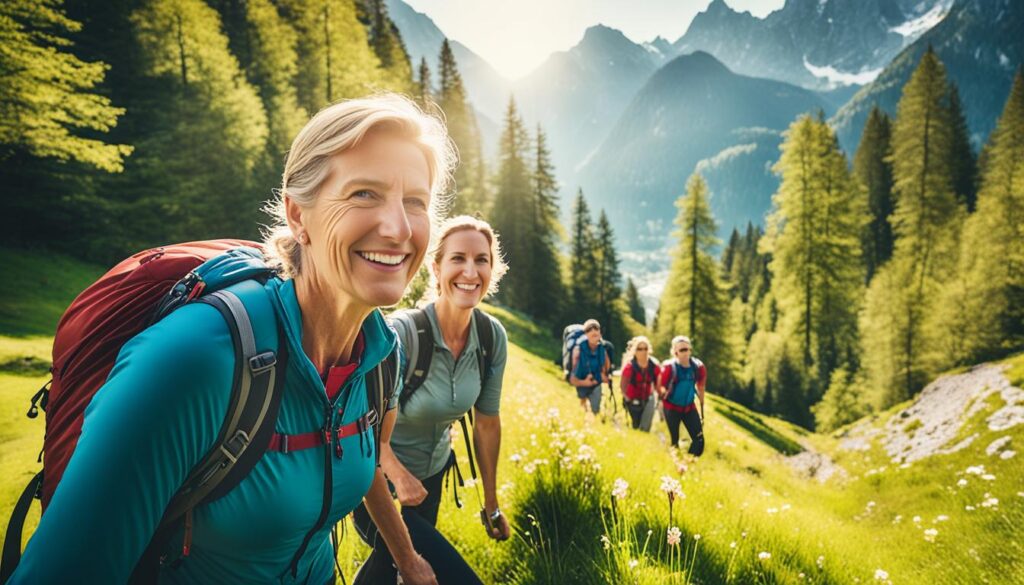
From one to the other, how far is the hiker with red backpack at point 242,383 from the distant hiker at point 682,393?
8.12 m

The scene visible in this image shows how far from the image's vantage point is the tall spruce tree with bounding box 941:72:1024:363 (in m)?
21.9

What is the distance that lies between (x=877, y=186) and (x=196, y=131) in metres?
61.8

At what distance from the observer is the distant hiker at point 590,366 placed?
9977 millimetres

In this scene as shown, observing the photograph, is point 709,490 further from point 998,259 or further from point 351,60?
point 351,60

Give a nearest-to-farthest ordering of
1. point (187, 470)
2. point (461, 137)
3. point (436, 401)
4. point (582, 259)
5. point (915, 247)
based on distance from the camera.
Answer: point (187, 470) → point (436, 401) → point (915, 247) → point (461, 137) → point (582, 259)

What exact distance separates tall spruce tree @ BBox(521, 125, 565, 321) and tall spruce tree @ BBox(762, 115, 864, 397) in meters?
16.0

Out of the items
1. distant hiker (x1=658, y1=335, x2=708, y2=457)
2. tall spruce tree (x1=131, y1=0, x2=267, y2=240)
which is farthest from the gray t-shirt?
tall spruce tree (x1=131, y1=0, x2=267, y2=240)

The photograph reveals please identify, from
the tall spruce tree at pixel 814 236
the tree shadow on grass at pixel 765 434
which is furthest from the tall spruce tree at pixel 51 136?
the tall spruce tree at pixel 814 236

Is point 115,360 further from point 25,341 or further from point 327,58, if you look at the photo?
point 327,58

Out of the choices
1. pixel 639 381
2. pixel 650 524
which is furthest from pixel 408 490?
pixel 639 381

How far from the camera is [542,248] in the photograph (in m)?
38.4

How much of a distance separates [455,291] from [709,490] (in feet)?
10.6

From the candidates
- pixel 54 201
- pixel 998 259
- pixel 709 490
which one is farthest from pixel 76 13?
pixel 998 259

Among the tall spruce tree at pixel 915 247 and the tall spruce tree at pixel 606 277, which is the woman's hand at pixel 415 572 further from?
the tall spruce tree at pixel 606 277
